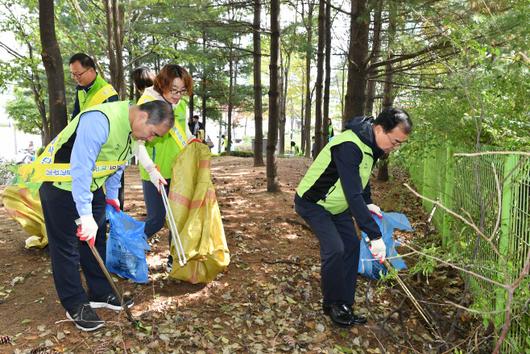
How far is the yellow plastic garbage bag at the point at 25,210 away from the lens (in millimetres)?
4070

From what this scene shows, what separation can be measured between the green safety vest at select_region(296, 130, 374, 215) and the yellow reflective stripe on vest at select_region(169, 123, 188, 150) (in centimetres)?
120

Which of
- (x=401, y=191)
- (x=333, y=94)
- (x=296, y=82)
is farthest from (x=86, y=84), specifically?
(x=333, y=94)

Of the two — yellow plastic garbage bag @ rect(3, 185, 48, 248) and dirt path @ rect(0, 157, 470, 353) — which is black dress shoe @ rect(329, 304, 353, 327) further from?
yellow plastic garbage bag @ rect(3, 185, 48, 248)

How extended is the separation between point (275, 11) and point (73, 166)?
5.22 m

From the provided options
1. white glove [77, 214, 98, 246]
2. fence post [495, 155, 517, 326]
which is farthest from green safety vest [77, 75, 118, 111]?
fence post [495, 155, 517, 326]

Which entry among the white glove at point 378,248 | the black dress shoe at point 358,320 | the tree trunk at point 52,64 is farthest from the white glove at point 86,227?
the tree trunk at point 52,64

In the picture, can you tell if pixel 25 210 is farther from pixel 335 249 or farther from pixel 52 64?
pixel 335 249

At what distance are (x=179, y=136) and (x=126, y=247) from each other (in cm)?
108

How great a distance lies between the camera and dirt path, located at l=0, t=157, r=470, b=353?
303 cm

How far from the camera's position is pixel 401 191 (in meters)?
7.86

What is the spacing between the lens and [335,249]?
3148 millimetres

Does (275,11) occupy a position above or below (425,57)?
above

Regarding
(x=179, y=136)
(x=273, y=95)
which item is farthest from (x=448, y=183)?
(x=179, y=136)

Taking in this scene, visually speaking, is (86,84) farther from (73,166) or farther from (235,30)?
(235,30)
